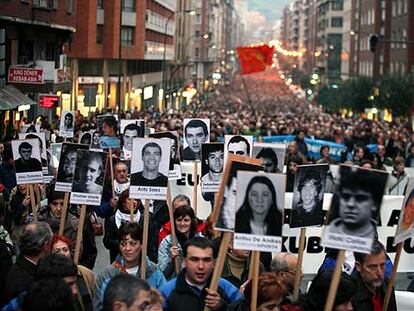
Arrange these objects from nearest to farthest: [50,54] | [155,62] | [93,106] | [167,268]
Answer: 1. [167,268]
2. [50,54]
3. [93,106]
4. [155,62]

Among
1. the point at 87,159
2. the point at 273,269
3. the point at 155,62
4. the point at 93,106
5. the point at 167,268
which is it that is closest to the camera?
the point at 273,269

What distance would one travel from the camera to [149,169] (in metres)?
10.6

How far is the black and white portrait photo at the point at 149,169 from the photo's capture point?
34.3 feet

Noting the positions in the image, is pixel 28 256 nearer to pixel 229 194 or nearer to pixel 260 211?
pixel 229 194

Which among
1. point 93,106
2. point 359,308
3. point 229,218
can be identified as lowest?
point 359,308

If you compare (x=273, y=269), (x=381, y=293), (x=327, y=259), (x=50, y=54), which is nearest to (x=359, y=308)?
(x=381, y=293)

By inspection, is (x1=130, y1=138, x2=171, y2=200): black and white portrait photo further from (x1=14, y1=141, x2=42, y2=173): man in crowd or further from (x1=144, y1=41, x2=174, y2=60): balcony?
(x1=144, y1=41, x2=174, y2=60): balcony

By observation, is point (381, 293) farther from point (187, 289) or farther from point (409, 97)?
point (409, 97)

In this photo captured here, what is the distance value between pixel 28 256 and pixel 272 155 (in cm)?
701

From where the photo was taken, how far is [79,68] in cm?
6488

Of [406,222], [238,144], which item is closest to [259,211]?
[406,222]

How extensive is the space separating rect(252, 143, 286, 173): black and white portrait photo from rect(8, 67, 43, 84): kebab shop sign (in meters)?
21.6

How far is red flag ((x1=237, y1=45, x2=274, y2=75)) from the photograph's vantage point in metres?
64.9

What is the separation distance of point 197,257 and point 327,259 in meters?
2.33
